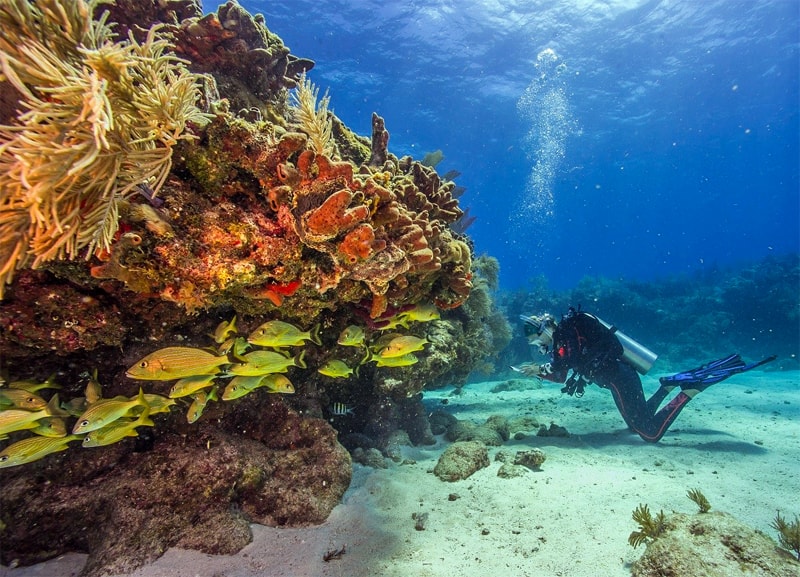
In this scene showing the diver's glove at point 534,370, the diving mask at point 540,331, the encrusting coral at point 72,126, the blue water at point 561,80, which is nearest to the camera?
the encrusting coral at point 72,126

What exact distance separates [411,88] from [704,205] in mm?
112996

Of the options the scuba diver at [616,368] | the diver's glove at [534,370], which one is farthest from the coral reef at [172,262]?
the scuba diver at [616,368]

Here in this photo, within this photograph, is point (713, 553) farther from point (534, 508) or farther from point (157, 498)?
point (157, 498)

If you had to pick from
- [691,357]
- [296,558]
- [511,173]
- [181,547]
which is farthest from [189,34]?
[511,173]

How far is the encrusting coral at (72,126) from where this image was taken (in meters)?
1.95

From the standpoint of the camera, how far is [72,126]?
Result: 206cm

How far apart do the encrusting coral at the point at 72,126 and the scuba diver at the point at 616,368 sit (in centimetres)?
786

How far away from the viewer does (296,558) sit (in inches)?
144

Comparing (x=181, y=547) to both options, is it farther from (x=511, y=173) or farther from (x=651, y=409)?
(x=511, y=173)

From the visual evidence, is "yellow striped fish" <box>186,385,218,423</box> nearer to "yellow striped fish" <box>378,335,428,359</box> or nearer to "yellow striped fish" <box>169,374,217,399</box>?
"yellow striped fish" <box>169,374,217,399</box>

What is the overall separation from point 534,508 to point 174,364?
472 cm

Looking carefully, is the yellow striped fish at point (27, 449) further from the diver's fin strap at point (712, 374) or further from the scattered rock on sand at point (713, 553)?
the diver's fin strap at point (712, 374)

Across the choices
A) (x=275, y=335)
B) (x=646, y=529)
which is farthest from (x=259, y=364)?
(x=646, y=529)

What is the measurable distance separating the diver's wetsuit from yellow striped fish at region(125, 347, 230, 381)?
24.0 ft
